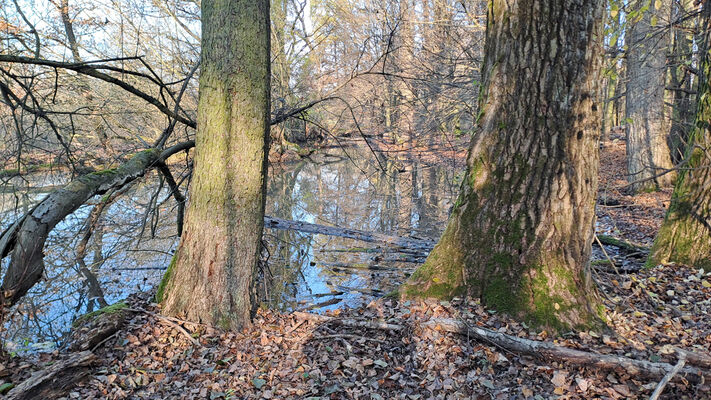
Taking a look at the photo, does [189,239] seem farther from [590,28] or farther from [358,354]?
[590,28]

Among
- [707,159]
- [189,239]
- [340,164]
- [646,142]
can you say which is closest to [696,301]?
[707,159]

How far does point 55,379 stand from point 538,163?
4053 mm

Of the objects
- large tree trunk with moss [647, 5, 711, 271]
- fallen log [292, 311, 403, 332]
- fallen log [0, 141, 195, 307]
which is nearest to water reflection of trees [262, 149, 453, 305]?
fallen log [292, 311, 403, 332]

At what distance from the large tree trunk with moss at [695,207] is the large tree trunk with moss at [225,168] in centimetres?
467

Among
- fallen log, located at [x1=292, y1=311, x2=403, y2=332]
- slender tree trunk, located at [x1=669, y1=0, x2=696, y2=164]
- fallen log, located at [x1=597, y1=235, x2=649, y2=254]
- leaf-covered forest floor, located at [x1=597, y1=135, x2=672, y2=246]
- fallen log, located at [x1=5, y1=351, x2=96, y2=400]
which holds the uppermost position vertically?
slender tree trunk, located at [x1=669, y1=0, x2=696, y2=164]

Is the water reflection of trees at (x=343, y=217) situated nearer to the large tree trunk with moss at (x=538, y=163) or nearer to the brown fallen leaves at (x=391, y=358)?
the brown fallen leaves at (x=391, y=358)

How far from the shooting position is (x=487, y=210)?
3.74 metres

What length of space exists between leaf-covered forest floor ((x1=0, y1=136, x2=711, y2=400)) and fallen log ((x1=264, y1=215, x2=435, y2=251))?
3697mm

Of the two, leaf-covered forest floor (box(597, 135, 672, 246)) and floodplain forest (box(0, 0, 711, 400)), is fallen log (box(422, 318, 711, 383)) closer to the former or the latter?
floodplain forest (box(0, 0, 711, 400))

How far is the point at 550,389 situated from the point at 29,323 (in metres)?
6.35

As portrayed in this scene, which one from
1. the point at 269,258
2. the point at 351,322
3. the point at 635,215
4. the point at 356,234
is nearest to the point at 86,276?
the point at 269,258

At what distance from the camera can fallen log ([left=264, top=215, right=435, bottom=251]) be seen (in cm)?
782

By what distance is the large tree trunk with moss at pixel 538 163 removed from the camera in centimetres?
338

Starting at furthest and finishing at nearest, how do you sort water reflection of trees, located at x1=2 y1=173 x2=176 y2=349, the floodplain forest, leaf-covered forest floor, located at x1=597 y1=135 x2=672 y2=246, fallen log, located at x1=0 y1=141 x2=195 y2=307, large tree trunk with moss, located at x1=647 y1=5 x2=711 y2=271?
1. leaf-covered forest floor, located at x1=597 y1=135 x2=672 y2=246
2. water reflection of trees, located at x1=2 y1=173 x2=176 y2=349
3. large tree trunk with moss, located at x1=647 y1=5 x2=711 y2=271
4. fallen log, located at x1=0 y1=141 x2=195 y2=307
5. the floodplain forest
